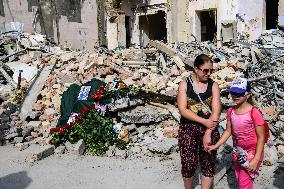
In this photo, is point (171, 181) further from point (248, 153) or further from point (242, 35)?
point (242, 35)

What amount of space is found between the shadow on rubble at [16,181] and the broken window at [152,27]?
15.1 m

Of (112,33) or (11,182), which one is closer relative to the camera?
(11,182)

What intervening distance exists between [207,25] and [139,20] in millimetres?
4084

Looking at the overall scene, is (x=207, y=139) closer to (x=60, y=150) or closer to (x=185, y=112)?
(x=185, y=112)

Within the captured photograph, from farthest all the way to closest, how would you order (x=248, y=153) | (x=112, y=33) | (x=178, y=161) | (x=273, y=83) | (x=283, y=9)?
(x=112, y=33) < (x=283, y=9) < (x=273, y=83) < (x=178, y=161) < (x=248, y=153)

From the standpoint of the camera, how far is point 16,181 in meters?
6.59

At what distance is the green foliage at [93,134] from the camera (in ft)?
25.3

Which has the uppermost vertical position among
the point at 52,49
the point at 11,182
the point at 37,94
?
the point at 52,49

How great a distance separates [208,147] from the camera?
4.37 m

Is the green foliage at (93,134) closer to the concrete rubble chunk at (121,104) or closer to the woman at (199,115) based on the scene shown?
the concrete rubble chunk at (121,104)

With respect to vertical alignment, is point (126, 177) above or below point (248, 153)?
below

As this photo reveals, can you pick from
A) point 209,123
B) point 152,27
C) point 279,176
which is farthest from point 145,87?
point 152,27

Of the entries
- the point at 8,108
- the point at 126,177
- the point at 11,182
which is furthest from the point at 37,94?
the point at 126,177

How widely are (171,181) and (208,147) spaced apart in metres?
1.96
